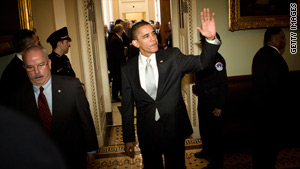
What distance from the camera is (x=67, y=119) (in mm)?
1902

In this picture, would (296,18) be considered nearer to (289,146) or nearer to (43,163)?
(289,146)

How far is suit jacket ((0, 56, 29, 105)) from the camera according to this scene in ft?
7.63

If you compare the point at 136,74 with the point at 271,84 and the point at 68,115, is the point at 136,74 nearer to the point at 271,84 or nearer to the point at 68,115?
the point at 68,115

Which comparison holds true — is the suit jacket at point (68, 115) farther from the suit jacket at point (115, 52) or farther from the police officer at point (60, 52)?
the suit jacket at point (115, 52)

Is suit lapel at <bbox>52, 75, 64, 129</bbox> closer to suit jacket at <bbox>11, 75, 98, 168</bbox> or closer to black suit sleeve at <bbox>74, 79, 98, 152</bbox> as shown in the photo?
suit jacket at <bbox>11, 75, 98, 168</bbox>

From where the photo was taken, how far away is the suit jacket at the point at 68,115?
182 centimetres

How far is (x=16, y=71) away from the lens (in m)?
A: 2.46

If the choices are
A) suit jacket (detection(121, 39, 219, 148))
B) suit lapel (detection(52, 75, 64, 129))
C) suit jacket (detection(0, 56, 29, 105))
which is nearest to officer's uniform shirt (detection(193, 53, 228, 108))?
suit jacket (detection(121, 39, 219, 148))

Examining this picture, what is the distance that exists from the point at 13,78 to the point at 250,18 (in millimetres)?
3756

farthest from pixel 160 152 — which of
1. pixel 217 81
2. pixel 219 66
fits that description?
pixel 219 66

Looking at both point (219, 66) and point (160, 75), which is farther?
point (219, 66)

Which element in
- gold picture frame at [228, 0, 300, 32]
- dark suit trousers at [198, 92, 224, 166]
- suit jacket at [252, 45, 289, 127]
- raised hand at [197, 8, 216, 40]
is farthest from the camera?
gold picture frame at [228, 0, 300, 32]

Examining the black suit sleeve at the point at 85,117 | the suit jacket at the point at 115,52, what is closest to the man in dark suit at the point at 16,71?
the black suit sleeve at the point at 85,117

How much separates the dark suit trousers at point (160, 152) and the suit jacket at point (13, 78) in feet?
4.58
